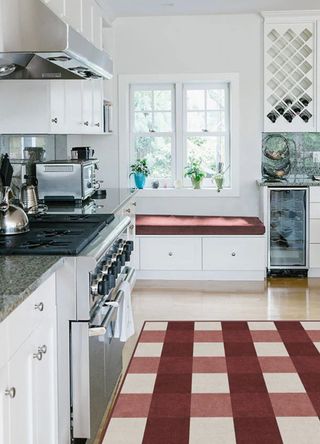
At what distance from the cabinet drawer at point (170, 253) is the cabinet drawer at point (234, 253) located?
105mm

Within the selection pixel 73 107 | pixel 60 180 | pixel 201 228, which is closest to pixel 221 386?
pixel 60 180

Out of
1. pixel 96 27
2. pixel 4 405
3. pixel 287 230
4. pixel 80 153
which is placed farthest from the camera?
pixel 287 230

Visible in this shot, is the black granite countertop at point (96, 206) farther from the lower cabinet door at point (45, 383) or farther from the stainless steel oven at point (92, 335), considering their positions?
the lower cabinet door at point (45, 383)

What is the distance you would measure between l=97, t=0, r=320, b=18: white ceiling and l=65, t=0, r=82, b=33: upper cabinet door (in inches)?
66.5

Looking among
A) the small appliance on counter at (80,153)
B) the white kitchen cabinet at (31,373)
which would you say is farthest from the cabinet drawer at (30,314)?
the small appliance on counter at (80,153)

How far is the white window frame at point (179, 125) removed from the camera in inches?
292

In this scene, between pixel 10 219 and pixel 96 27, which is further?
pixel 96 27

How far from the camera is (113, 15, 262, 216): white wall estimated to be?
736 cm

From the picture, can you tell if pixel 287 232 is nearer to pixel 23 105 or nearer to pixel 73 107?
pixel 73 107

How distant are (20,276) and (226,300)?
3890 millimetres

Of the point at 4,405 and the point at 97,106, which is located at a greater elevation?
the point at 97,106

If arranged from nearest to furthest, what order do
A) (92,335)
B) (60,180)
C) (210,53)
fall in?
1. (92,335)
2. (60,180)
3. (210,53)

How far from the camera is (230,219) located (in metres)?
7.24

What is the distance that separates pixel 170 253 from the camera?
6.91m
